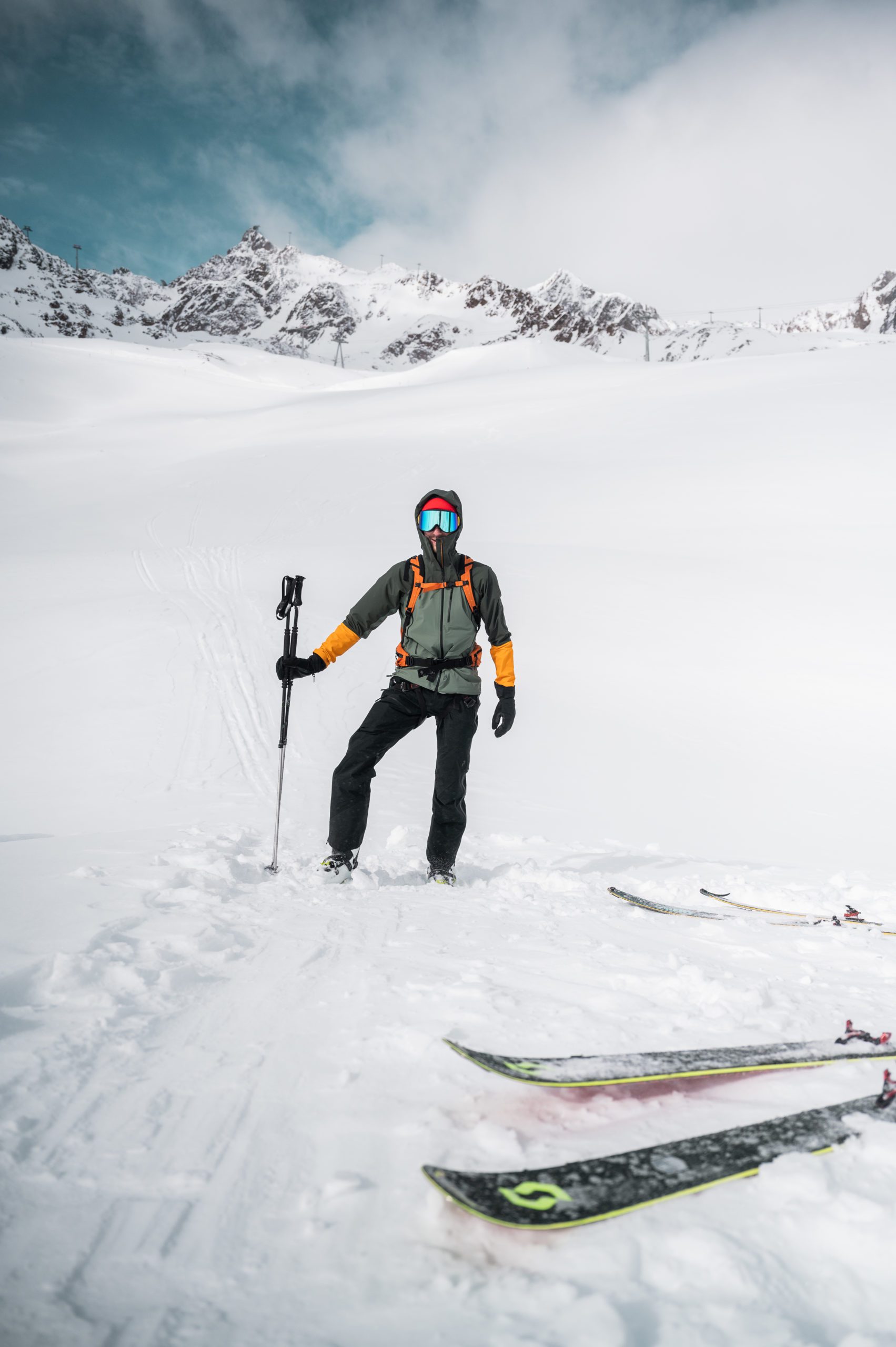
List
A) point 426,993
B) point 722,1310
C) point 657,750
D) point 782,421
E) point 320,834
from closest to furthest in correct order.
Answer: point 722,1310
point 426,993
point 320,834
point 657,750
point 782,421


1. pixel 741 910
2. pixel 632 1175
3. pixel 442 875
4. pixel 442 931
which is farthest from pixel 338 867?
pixel 632 1175

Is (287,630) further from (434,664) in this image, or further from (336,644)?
(434,664)

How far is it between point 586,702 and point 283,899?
6.80 meters

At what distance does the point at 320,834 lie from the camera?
564cm

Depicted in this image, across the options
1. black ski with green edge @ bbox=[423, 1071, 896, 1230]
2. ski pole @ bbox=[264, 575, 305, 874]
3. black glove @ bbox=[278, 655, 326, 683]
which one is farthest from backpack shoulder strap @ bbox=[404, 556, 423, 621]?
black ski with green edge @ bbox=[423, 1071, 896, 1230]

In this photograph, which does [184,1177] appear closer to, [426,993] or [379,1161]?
[379,1161]

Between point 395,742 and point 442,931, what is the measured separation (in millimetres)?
1460

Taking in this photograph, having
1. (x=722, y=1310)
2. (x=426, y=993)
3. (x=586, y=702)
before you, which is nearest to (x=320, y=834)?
(x=426, y=993)

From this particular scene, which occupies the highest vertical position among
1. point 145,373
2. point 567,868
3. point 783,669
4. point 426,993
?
point 145,373

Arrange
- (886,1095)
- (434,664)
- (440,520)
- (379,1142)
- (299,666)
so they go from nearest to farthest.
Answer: (379,1142), (886,1095), (440,520), (434,664), (299,666)

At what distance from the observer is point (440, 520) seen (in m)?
4.49

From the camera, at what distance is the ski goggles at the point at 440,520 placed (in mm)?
4484

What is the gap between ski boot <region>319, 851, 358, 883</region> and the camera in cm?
440

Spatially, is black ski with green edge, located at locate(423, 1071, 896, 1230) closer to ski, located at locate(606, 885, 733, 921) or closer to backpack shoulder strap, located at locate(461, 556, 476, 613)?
ski, located at locate(606, 885, 733, 921)
